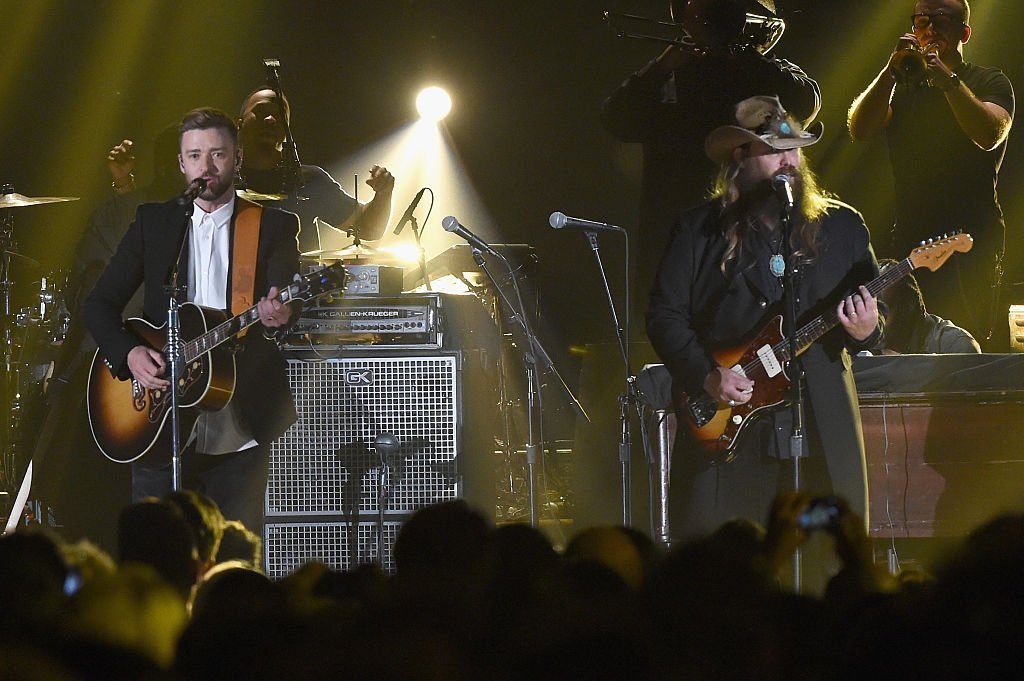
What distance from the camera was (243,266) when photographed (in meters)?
5.94

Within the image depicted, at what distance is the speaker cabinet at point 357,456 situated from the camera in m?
6.19

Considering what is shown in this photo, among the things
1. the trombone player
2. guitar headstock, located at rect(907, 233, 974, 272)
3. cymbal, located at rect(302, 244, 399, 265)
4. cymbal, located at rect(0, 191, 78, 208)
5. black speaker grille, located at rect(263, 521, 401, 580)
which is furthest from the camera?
cymbal, located at rect(0, 191, 78, 208)

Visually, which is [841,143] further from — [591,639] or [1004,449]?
[591,639]

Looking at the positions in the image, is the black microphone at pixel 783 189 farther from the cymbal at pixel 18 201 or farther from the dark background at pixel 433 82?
the cymbal at pixel 18 201

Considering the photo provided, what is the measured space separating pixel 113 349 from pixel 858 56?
6335 mm

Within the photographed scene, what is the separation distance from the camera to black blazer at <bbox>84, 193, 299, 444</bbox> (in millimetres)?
5840

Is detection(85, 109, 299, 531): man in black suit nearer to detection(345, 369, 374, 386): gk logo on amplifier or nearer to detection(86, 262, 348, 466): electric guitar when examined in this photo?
detection(86, 262, 348, 466): electric guitar

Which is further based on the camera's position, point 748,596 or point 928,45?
point 928,45

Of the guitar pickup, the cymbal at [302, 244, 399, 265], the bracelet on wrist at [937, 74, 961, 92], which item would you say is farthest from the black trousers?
the bracelet on wrist at [937, 74, 961, 92]

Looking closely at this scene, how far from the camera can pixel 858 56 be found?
9.65 m

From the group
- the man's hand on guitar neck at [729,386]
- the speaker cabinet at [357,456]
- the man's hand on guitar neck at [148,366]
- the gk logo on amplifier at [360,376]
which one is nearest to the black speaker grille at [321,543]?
the speaker cabinet at [357,456]

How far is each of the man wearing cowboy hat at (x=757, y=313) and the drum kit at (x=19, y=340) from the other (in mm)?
5153

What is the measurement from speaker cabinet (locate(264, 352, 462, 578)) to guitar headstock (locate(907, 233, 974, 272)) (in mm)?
2246

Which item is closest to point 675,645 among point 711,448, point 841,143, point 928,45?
point 711,448
